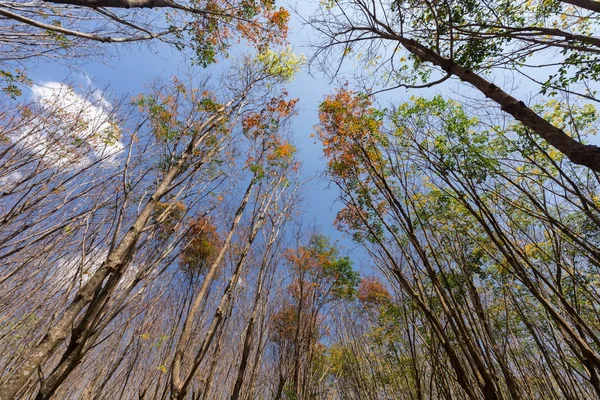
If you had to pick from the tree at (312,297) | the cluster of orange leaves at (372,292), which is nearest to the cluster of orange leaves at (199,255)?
the tree at (312,297)

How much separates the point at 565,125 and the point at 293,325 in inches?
372

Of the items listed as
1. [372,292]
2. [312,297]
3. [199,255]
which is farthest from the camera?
[372,292]

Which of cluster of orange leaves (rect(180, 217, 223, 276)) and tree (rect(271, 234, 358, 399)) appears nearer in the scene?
tree (rect(271, 234, 358, 399))

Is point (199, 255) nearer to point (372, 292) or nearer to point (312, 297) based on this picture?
point (312, 297)

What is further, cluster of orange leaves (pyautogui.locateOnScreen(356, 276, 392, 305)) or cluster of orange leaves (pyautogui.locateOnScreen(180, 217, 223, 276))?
cluster of orange leaves (pyautogui.locateOnScreen(356, 276, 392, 305))

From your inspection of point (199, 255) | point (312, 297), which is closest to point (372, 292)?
point (312, 297)

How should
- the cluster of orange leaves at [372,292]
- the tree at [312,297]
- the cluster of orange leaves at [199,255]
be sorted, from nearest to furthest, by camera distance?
the tree at [312,297] < the cluster of orange leaves at [199,255] < the cluster of orange leaves at [372,292]

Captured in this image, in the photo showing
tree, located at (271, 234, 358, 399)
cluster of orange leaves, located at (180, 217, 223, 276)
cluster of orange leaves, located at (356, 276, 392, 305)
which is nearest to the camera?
tree, located at (271, 234, 358, 399)

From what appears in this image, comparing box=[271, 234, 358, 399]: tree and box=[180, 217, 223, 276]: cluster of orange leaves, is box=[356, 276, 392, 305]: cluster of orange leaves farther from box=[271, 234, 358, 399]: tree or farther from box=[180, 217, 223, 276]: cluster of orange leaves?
box=[180, 217, 223, 276]: cluster of orange leaves

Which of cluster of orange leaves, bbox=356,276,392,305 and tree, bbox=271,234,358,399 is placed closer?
tree, bbox=271,234,358,399

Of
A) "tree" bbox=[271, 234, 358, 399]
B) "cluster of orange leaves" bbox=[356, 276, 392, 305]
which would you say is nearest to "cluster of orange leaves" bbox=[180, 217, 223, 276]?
"tree" bbox=[271, 234, 358, 399]

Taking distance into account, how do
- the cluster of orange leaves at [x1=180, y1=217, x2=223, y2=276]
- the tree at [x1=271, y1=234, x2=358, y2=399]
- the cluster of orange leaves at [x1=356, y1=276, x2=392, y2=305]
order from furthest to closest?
the cluster of orange leaves at [x1=356, y1=276, x2=392, y2=305] < the cluster of orange leaves at [x1=180, y1=217, x2=223, y2=276] < the tree at [x1=271, y1=234, x2=358, y2=399]

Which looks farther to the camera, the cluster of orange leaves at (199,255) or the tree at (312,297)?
the cluster of orange leaves at (199,255)

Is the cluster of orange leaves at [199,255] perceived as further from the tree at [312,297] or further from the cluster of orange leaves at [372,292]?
the cluster of orange leaves at [372,292]
